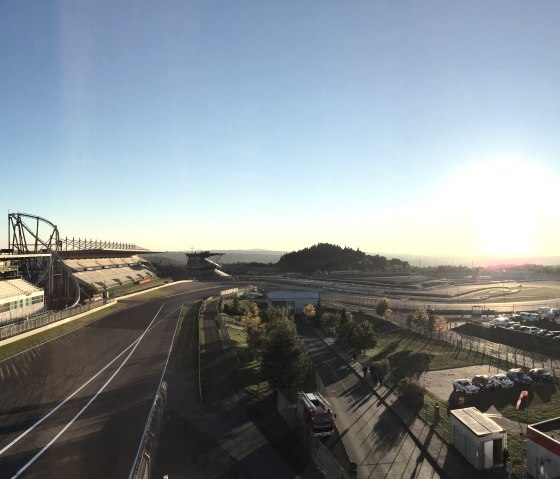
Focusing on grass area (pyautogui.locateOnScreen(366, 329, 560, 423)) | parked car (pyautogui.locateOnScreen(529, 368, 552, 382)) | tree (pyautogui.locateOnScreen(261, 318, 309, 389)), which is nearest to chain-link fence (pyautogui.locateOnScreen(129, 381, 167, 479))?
tree (pyautogui.locateOnScreen(261, 318, 309, 389))

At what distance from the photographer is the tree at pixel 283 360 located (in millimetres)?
30719

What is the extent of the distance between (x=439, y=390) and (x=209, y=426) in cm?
2224

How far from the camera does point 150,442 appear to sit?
21.8 meters

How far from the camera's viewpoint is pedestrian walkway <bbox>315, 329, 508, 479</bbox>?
21.5 metres

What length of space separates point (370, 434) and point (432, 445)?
12.3 ft

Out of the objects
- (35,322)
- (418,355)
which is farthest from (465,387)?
(35,322)

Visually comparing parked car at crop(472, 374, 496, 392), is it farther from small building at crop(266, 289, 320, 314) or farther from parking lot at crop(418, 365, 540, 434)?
small building at crop(266, 289, 320, 314)

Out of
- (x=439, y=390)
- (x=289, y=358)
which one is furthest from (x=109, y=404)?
(x=439, y=390)

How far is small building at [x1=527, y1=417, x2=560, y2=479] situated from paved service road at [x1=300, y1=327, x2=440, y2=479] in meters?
5.05

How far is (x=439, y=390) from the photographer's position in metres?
36.6

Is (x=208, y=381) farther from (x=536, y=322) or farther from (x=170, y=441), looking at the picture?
(x=536, y=322)

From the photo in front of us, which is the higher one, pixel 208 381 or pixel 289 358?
pixel 289 358

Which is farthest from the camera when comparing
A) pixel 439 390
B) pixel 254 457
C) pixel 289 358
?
pixel 439 390

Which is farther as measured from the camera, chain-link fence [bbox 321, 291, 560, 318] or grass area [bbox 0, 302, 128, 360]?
chain-link fence [bbox 321, 291, 560, 318]
